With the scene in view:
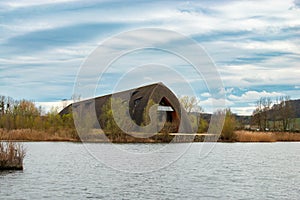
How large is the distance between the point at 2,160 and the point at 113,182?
631cm

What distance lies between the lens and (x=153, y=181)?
939 inches

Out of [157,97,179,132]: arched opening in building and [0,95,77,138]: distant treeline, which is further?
[157,97,179,132]: arched opening in building

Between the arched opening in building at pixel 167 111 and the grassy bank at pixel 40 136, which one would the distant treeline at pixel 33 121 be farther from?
the arched opening in building at pixel 167 111

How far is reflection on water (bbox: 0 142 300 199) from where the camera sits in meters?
19.8

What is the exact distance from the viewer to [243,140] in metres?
64.3

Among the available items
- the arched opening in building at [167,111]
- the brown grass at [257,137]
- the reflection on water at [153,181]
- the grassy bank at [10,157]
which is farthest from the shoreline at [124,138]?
the grassy bank at [10,157]

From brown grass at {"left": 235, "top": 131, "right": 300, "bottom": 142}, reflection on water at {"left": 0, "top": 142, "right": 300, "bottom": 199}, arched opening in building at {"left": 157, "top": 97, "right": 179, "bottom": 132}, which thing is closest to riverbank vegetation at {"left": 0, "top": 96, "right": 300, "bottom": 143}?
brown grass at {"left": 235, "top": 131, "right": 300, "bottom": 142}

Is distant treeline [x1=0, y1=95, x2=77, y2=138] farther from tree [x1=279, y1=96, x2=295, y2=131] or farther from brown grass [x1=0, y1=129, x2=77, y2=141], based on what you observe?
tree [x1=279, y1=96, x2=295, y2=131]

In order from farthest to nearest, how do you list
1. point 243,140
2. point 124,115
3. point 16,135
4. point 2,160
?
point 243,140
point 16,135
point 124,115
point 2,160

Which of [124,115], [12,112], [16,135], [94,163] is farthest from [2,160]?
[12,112]

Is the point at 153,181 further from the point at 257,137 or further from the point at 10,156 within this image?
the point at 257,137

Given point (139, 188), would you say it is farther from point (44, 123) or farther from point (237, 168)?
point (44, 123)

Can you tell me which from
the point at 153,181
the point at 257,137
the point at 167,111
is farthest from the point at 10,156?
the point at 167,111

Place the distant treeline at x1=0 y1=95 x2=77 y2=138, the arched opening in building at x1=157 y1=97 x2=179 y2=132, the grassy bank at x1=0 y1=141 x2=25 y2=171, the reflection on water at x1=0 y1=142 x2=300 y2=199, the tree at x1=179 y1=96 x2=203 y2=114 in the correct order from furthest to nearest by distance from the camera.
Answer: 1. the arched opening in building at x1=157 y1=97 x2=179 y2=132
2. the distant treeline at x1=0 y1=95 x2=77 y2=138
3. the tree at x1=179 y1=96 x2=203 y2=114
4. the grassy bank at x1=0 y1=141 x2=25 y2=171
5. the reflection on water at x1=0 y1=142 x2=300 y2=199
